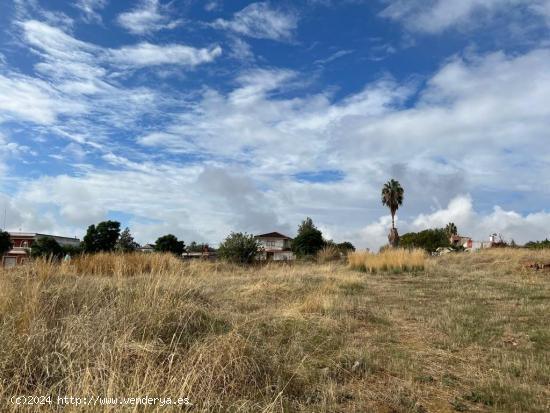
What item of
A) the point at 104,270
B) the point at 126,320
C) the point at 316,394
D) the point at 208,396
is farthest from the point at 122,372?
the point at 104,270

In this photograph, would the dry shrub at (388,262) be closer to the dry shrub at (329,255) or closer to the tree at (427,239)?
the dry shrub at (329,255)

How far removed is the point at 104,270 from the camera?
588 inches

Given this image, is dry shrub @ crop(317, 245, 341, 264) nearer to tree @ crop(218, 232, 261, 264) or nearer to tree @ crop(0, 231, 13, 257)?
tree @ crop(218, 232, 261, 264)

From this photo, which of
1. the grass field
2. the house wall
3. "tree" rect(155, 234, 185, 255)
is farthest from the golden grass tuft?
the house wall

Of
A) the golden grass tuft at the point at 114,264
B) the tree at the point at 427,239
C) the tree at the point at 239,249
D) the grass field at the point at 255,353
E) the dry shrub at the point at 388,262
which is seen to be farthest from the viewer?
the tree at the point at 427,239

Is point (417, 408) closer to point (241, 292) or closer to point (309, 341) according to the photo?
point (309, 341)

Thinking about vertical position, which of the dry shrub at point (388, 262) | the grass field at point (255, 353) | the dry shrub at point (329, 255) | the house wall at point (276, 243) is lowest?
the grass field at point (255, 353)

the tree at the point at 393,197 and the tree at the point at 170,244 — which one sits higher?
the tree at the point at 393,197

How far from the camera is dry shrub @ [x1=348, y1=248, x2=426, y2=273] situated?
22094 millimetres

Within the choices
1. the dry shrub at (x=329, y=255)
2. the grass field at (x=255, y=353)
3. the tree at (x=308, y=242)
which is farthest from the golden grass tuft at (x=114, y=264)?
the tree at (x=308, y=242)

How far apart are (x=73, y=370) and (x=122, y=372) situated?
1.29 ft

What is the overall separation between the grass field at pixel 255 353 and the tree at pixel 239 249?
18.7 metres

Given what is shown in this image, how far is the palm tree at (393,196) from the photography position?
60312mm

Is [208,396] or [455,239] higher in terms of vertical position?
[455,239]
